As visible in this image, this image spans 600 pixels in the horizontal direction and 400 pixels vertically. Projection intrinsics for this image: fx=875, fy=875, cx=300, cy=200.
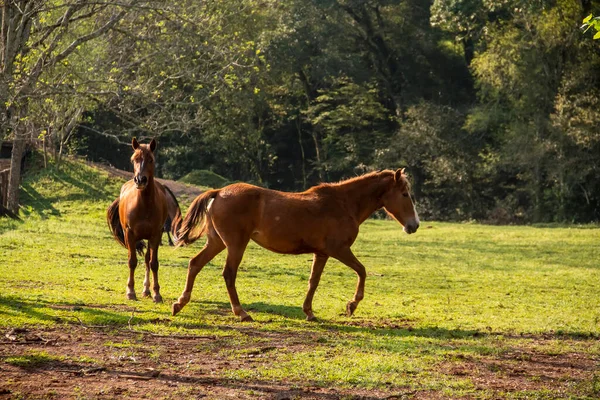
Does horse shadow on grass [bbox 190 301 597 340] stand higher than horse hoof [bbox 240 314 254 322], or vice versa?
horse shadow on grass [bbox 190 301 597 340]

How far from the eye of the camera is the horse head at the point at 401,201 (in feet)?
41.0

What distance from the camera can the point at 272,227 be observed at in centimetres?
1181

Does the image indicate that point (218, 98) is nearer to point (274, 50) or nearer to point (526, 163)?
point (274, 50)

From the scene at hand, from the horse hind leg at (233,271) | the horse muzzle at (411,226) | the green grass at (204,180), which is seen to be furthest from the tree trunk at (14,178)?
the horse muzzle at (411,226)

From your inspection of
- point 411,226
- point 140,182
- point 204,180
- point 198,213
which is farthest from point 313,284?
point 204,180

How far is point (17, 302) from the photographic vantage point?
12.5 metres

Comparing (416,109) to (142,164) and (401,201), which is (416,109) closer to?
(401,201)

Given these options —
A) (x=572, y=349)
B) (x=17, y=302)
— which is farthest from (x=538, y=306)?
(x=17, y=302)

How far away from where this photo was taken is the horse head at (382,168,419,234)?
1250 centimetres

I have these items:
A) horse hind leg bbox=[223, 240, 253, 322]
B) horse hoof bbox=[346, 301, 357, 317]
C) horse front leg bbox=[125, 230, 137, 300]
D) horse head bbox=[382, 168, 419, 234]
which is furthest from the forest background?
horse hoof bbox=[346, 301, 357, 317]

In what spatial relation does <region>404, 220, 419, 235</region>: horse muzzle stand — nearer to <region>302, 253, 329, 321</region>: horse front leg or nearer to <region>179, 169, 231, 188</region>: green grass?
<region>302, 253, 329, 321</region>: horse front leg

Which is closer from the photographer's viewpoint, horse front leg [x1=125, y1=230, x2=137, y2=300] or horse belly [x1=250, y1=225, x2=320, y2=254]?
horse belly [x1=250, y1=225, x2=320, y2=254]

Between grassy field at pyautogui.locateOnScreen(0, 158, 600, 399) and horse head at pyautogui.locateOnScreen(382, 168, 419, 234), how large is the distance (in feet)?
4.70

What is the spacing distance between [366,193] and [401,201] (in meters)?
0.53
